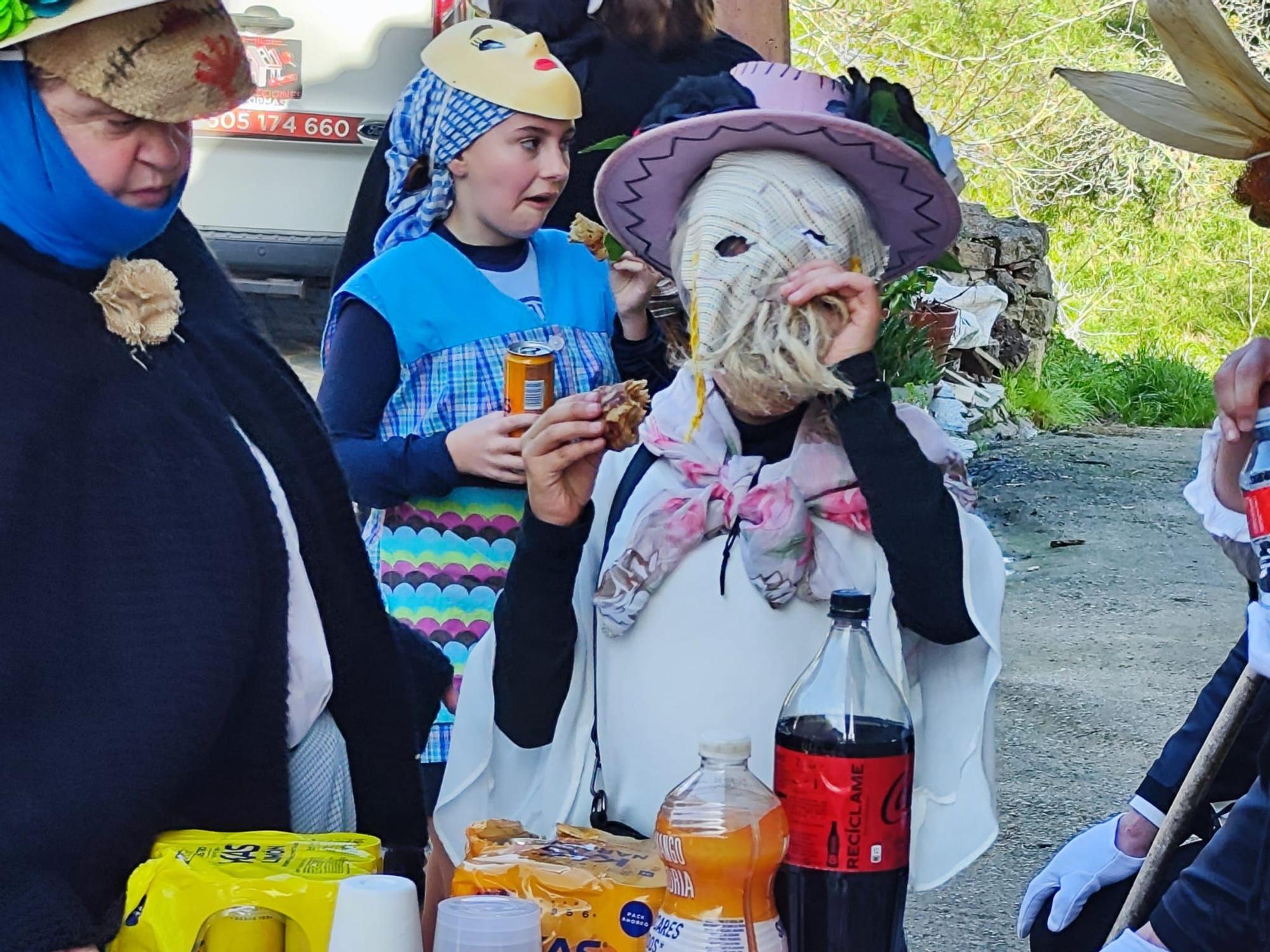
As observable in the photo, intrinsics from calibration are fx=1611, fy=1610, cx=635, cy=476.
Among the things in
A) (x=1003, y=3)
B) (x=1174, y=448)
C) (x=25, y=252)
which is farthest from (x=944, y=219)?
(x=1003, y=3)

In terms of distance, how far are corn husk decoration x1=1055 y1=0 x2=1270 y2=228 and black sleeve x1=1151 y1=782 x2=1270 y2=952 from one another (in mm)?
759

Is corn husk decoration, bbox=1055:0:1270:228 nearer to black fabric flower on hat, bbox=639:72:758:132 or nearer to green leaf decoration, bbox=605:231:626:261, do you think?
black fabric flower on hat, bbox=639:72:758:132

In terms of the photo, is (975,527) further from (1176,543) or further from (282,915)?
(1176,543)

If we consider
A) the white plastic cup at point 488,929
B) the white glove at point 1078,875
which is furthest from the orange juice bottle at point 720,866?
the white glove at point 1078,875

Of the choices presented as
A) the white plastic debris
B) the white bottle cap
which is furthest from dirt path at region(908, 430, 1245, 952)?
the white bottle cap

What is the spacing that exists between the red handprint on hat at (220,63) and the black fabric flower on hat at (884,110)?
725 mm

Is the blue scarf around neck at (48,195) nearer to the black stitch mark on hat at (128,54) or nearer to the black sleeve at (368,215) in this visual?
the black stitch mark on hat at (128,54)

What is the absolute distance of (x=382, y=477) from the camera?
2748 mm

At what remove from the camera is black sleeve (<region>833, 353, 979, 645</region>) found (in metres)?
1.92

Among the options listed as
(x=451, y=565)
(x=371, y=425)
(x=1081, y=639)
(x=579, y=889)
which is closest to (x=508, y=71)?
(x=371, y=425)

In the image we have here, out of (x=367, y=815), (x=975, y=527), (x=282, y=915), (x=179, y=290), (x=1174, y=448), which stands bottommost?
(x=1174, y=448)

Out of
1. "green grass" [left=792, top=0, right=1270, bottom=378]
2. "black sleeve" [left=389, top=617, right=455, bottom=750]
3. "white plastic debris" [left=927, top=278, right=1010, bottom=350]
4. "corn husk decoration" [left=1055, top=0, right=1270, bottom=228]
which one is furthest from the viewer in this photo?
"green grass" [left=792, top=0, right=1270, bottom=378]

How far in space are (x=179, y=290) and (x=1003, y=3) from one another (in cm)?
1466

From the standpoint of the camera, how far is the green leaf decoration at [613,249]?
8.16 feet
